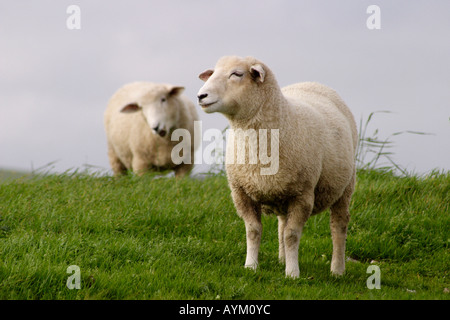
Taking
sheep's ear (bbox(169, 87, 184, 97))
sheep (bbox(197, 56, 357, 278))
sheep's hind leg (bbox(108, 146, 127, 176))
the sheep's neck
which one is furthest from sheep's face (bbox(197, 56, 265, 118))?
sheep's hind leg (bbox(108, 146, 127, 176))

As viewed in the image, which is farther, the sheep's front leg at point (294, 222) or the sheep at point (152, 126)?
the sheep at point (152, 126)

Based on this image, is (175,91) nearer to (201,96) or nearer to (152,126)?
(152,126)

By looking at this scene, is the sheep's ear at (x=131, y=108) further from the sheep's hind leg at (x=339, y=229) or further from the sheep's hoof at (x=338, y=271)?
the sheep's hoof at (x=338, y=271)

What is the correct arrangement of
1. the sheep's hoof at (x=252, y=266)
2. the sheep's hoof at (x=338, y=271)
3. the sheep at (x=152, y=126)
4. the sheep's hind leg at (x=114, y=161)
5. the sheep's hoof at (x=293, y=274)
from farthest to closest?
the sheep's hind leg at (x=114, y=161)
the sheep at (x=152, y=126)
the sheep's hoof at (x=338, y=271)
the sheep's hoof at (x=252, y=266)
the sheep's hoof at (x=293, y=274)

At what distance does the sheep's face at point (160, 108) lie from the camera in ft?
33.4

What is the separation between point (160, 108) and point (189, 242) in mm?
4502

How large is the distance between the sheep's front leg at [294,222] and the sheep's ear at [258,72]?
115 centimetres

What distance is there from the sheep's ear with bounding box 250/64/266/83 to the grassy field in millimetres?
1821

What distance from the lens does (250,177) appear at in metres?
5.22

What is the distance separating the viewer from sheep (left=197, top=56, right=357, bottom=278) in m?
5.04

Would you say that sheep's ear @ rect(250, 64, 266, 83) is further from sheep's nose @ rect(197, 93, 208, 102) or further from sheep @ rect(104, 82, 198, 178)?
sheep @ rect(104, 82, 198, 178)

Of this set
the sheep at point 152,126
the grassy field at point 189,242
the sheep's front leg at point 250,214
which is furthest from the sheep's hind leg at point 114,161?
the sheep's front leg at point 250,214

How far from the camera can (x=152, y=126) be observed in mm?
10094

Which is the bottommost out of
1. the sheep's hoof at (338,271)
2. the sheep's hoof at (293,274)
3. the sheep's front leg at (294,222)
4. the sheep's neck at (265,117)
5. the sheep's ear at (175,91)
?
the sheep's hoof at (338,271)
